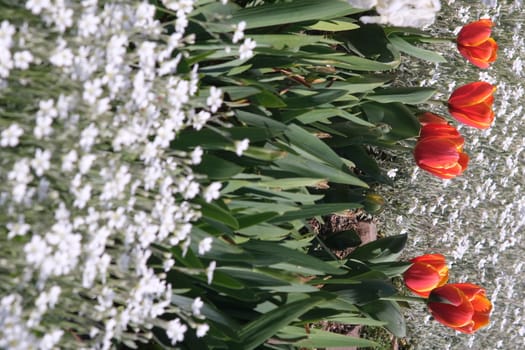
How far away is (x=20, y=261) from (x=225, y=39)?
3.04 ft

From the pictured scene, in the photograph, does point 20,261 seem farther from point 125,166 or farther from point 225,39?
point 225,39

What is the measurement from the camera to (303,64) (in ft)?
7.34

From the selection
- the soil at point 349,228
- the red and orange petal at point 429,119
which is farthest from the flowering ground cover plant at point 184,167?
the soil at point 349,228

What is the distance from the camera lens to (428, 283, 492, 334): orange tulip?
239cm

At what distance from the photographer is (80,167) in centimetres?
137

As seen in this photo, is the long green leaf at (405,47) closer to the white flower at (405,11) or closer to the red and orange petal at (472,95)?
the red and orange petal at (472,95)

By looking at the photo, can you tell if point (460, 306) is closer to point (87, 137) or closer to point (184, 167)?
point (184, 167)

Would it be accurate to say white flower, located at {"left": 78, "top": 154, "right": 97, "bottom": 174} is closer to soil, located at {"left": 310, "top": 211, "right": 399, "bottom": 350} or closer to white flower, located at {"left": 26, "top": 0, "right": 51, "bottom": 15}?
white flower, located at {"left": 26, "top": 0, "right": 51, "bottom": 15}

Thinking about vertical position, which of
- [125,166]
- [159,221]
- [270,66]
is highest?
[270,66]

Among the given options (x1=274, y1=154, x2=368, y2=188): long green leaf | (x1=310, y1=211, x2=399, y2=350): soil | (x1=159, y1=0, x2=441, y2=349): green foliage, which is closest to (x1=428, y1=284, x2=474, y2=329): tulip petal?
(x1=159, y1=0, x2=441, y2=349): green foliage

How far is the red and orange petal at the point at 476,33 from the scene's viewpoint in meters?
2.70

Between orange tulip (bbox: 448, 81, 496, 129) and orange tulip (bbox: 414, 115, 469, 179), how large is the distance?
87mm

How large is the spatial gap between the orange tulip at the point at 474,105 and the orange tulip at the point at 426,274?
1.71 feet

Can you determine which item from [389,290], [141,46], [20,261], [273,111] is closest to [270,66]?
[273,111]
